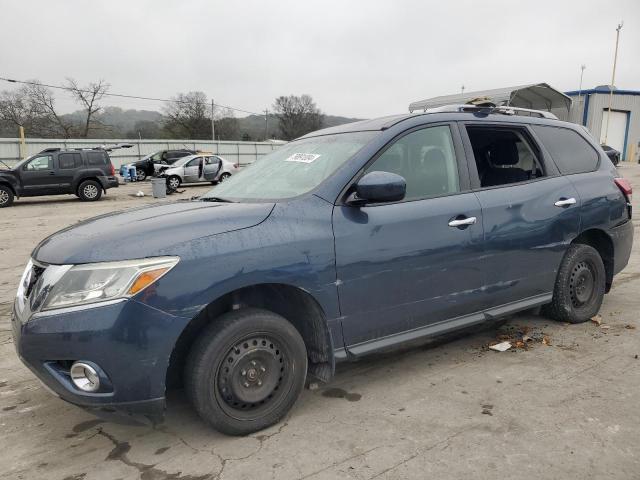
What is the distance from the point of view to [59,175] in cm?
1734

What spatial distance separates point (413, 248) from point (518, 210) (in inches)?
43.8

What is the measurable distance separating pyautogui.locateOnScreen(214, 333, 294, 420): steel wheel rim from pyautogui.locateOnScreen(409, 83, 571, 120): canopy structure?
17.1 metres

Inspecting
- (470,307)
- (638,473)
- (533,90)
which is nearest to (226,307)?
(470,307)

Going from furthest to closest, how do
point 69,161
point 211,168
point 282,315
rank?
1. point 211,168
2. point 69,161
3. point 282,315

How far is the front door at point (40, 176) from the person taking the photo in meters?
16.7

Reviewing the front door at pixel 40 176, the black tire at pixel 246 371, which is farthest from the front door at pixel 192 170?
the black tire at pixel 246 371

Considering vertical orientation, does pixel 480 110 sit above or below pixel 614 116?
below

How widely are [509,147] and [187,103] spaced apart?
61105 mm

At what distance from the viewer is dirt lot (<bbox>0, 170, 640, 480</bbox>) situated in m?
2.46

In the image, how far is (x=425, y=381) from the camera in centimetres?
340

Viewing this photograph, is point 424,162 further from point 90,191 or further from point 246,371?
point 90,191

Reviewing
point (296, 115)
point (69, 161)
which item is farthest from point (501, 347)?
point (296, 115)

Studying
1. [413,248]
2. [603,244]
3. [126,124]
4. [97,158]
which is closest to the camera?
[413,248]

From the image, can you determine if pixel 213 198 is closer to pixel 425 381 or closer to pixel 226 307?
pixel 226 307
